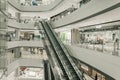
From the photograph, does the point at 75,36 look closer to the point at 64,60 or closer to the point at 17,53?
the point at 64,60

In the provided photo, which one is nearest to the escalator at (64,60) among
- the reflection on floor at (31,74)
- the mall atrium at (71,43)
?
the mall atrium at (71,43)

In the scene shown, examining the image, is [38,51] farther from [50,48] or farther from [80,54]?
[80,54]

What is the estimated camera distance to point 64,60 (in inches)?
543

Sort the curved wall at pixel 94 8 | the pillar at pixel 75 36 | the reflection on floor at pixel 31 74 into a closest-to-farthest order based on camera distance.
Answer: the curved wall at pixel 94 8, the pillar at pixel 75 36, the reflection on floor at pixel 31 74

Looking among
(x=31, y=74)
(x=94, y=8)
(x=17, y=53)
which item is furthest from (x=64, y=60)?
(x=31, y=74)

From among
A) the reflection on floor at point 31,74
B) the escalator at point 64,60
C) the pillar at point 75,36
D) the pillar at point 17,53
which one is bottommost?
the reflection on floor at point 31,74

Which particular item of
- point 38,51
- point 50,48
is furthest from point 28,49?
point 50,48

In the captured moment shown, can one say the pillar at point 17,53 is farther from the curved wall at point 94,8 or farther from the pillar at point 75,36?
the curved wall at point 94,8

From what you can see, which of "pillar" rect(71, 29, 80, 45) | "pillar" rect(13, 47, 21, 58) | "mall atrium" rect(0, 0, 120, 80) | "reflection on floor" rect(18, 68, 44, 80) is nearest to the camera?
"mall atrium" rect(0, 0, 120, 80)

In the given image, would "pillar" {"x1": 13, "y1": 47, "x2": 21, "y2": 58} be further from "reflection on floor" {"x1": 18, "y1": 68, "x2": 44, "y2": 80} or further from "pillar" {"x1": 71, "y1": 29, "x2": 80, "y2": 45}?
"pillar" {"x1": 71, "y1": 29, "x2": 80, "y2": 45}

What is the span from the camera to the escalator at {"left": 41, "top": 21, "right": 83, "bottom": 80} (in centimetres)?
1151

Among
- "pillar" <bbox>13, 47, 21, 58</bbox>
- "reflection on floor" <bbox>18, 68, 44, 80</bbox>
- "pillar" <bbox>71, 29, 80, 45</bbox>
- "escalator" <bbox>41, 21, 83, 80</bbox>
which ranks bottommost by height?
"reflection on floor" <bbox>18, 68, 44, 80</bbox>

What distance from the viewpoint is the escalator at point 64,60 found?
11.5 metres

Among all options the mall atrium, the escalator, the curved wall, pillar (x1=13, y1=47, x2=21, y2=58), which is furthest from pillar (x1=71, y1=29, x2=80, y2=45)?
pillar (x1=13, y1=47, x2=21, y2=58)
